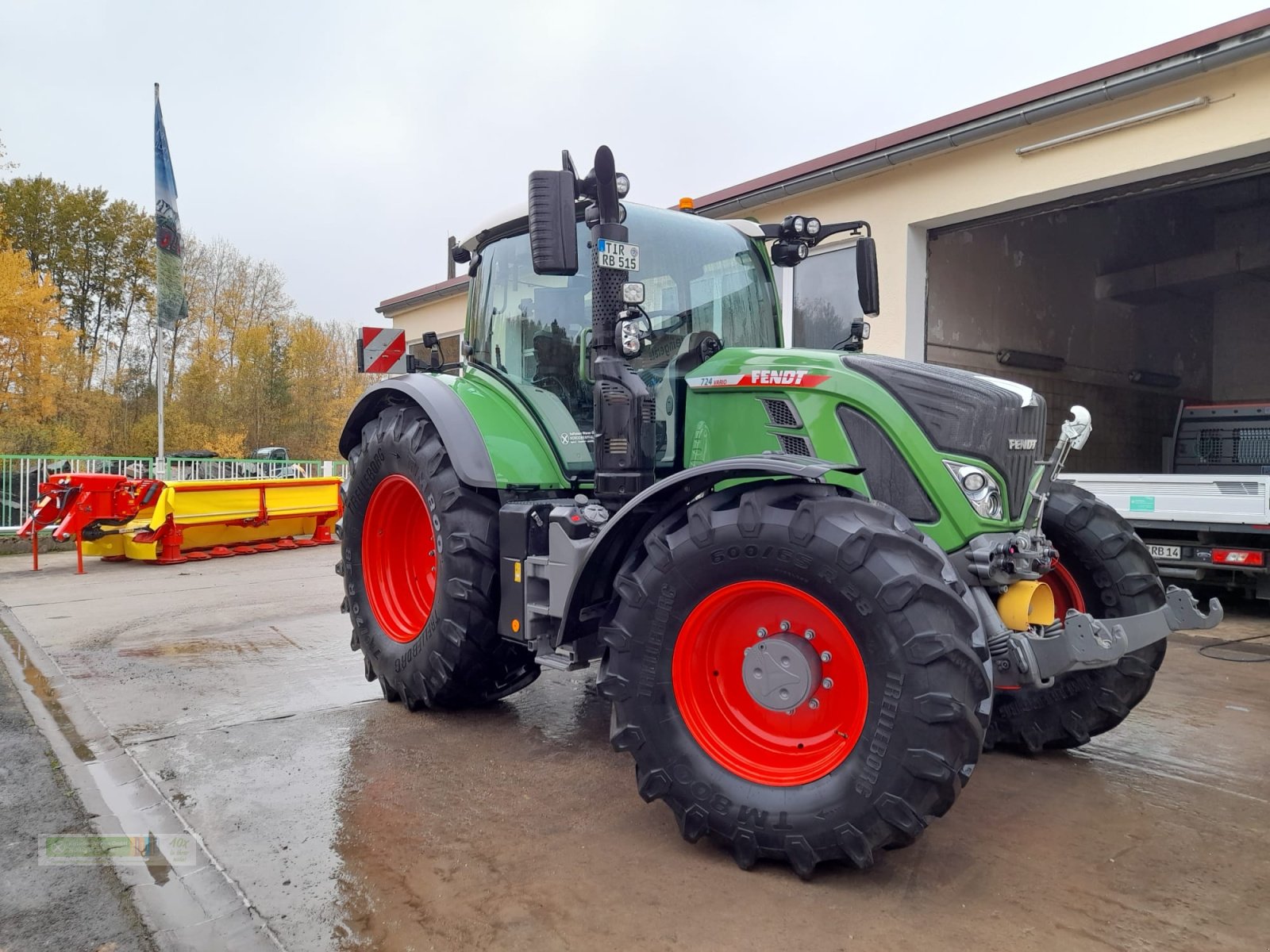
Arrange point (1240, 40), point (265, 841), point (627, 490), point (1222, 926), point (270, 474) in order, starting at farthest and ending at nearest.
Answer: point (270, 474) < point (1240, 40) < point (627, 490) < point (265, 841) < point (1222, 926)

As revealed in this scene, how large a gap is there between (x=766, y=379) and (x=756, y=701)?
1202 mm

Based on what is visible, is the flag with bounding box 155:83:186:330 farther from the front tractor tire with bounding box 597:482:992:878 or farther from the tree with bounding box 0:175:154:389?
the tree with bounding box 0:175:154:389

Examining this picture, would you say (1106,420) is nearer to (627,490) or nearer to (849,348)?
(849,348)

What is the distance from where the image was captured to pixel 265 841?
9.74 ft

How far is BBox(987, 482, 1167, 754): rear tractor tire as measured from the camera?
3605 mm

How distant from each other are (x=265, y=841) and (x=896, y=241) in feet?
24.5

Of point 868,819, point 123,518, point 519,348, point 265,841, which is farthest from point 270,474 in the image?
point 868,819

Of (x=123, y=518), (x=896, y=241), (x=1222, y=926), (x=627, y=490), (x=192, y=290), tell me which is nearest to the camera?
(x=1222, y=926)

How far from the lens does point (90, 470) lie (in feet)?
43.9

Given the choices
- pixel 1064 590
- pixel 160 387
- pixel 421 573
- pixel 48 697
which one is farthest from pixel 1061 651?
pixel 160 387

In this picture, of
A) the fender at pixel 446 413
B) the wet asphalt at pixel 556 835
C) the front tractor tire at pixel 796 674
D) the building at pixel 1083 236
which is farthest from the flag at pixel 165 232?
the front tractor tire at pixel 796 674

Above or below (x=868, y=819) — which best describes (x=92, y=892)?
below

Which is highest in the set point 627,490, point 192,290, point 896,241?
point 192,290

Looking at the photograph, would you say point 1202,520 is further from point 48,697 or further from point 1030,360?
point 48,697
